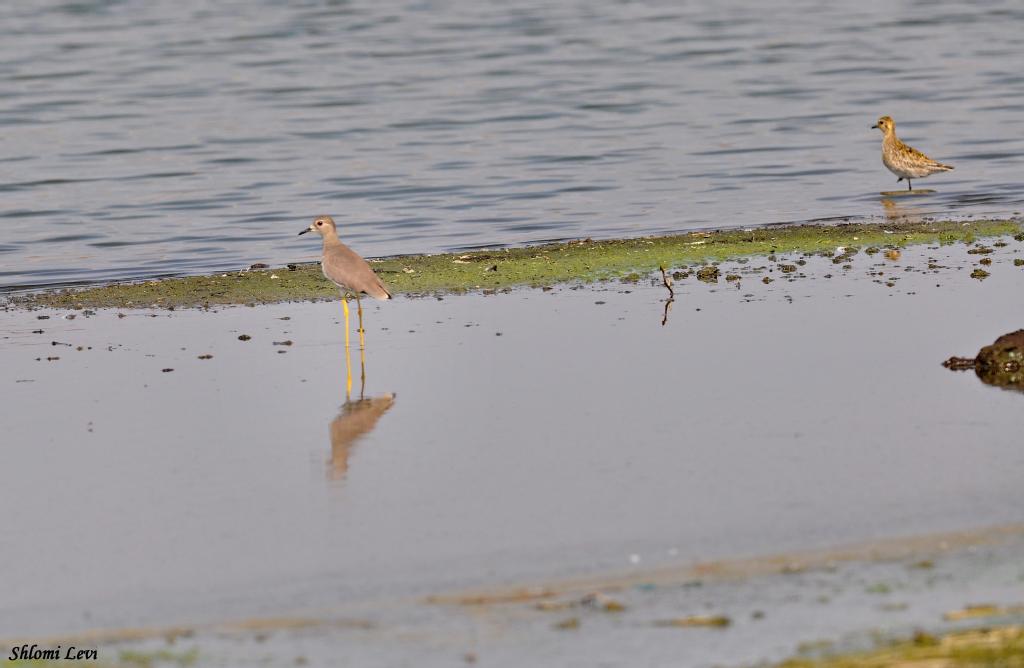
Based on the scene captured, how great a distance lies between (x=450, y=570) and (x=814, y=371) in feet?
12.6

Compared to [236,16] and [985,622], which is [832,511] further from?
[236,16]

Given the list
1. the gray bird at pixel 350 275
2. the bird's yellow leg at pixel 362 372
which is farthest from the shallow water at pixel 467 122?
the bird's yellow leg at pixel 362 372

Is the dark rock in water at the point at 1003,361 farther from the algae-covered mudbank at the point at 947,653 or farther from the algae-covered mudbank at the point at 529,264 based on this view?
the algae-covered mudbank at the point at 529,264

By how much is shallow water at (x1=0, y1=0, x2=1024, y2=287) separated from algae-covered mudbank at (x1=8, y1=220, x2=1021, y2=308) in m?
1.80

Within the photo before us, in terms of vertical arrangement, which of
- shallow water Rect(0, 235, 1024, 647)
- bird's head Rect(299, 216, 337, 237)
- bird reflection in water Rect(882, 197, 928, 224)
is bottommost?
shallow water Rect(0, 235, 1024, 647)

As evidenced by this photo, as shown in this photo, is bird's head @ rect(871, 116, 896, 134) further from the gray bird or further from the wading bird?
the gray bird

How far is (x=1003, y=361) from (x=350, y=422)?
376cm

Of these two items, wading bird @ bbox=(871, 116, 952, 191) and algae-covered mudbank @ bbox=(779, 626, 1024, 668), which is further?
wading bird @ bbox=(871, 116, 952, 191)

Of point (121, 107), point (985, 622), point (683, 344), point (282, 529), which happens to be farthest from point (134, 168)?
point (985, 622)

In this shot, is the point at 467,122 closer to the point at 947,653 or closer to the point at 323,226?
the point at 323,226

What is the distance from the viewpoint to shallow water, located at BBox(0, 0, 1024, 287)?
63.7 ft

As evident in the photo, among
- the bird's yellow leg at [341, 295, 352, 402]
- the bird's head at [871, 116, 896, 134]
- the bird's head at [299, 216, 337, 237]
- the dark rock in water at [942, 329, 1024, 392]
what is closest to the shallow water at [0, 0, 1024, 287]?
the bird's head at [871, 116, 896, 134]

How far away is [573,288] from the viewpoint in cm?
1377

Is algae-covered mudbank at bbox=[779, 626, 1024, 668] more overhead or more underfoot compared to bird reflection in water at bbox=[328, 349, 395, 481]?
more underfoot
